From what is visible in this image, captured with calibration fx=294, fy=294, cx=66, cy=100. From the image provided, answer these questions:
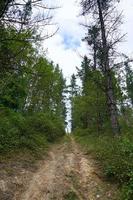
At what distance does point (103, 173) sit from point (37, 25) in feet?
19.9

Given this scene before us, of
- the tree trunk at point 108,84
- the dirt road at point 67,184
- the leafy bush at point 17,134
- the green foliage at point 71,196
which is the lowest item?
the green foliage at point 71,196

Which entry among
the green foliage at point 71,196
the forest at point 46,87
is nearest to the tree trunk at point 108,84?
the forest at point 46,87

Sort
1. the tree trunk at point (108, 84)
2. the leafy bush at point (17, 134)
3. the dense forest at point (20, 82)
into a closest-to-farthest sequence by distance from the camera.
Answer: the dense forest at point (20, 82), the leafy bush at point (17, 134), the tree trunk at point (108, 84)

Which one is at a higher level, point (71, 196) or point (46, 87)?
point (46, 87)

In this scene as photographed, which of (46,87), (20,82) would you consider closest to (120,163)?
(20,82)

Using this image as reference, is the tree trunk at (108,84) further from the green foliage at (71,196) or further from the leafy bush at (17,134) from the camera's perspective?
the green foliage at (71,196)

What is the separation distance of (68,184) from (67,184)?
3 cm

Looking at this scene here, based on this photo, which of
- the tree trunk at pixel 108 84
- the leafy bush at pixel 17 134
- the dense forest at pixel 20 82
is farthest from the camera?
the tree trunk at pixel 108 84

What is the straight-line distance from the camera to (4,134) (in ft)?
50.1

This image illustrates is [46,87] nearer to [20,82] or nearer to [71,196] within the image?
[20,82]

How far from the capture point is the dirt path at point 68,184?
9227mm

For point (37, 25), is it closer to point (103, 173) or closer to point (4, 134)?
point (103, 173)

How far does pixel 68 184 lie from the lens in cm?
1016

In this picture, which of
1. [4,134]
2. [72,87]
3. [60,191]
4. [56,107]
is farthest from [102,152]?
[72,87]
